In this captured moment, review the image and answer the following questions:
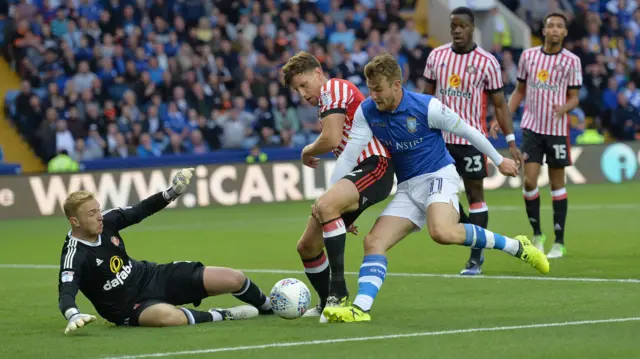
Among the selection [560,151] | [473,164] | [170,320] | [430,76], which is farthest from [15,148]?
[170,320]

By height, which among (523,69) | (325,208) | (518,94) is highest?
(523,69)

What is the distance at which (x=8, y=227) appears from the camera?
62.7 feet

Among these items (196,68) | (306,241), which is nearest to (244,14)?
(196,68)

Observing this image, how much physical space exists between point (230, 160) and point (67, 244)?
1454cm

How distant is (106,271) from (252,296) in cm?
106

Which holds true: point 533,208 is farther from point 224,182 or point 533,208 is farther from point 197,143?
point 197,143

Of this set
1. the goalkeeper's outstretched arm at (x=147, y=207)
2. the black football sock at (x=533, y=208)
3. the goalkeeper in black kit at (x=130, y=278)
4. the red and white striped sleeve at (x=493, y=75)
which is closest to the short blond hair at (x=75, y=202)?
the goalkeeper in black kit at (x=130, y=278)

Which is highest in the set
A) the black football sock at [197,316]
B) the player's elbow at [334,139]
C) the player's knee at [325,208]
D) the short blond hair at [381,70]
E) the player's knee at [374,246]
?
the short blond hair at [381,70]

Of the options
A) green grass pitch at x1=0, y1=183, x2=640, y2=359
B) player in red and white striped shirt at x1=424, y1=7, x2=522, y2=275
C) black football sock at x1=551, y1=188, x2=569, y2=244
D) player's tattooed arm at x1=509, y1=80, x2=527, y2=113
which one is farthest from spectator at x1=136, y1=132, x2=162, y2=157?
player in red and white striped shirt at x1=424, y1=7, x2=522, y2=275

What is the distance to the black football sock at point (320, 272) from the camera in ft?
30.1

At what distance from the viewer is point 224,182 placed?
2186cm

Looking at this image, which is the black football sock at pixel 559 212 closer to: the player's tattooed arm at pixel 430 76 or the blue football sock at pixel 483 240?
the player's tattooed arm at pixel 430 76

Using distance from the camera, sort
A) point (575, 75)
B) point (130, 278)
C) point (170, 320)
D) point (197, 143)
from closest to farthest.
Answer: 1. point (170, 320)
2. point (130, 278)
3. point (575, 75)
4. point (197, 143)

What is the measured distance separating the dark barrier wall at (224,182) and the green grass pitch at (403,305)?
3.10m
